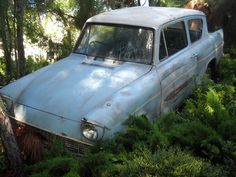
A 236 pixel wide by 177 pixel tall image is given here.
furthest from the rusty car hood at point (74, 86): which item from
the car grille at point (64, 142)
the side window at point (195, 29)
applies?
the side window at point (195, 29)

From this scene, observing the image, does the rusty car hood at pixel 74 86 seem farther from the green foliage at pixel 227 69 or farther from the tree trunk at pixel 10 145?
the green foliage at pixel 227 69

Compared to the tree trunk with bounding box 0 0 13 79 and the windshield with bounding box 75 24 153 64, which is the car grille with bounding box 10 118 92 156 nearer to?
the windshield with bounding box 75 24 153 64

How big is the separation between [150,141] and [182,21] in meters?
3.05

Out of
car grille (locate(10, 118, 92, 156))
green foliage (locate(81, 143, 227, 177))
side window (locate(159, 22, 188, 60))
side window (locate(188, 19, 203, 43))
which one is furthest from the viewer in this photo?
side window (locate(188, 19, 203, 43))

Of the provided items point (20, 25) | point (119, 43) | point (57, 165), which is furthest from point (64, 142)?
point (20, 25)

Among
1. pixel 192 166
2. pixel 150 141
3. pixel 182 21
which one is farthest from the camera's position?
pixel 182 21

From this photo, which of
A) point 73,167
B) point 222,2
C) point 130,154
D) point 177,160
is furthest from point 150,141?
point 222,2

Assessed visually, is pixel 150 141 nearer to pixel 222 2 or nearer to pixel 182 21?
pixel 182 21

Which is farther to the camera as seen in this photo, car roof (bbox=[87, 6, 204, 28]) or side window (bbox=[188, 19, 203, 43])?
side window (bbox=[188, 19, 203, 43])

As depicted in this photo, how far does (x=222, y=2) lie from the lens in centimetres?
1069

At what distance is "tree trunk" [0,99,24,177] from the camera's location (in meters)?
4.39

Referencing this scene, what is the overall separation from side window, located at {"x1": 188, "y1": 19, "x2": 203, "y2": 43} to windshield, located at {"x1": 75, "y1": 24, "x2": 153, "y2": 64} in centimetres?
142

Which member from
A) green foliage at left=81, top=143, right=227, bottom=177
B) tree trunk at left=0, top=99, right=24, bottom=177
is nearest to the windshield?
green foliage at left=81, top=143, right=227, bottom=177

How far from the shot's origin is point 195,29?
725 centimetres
